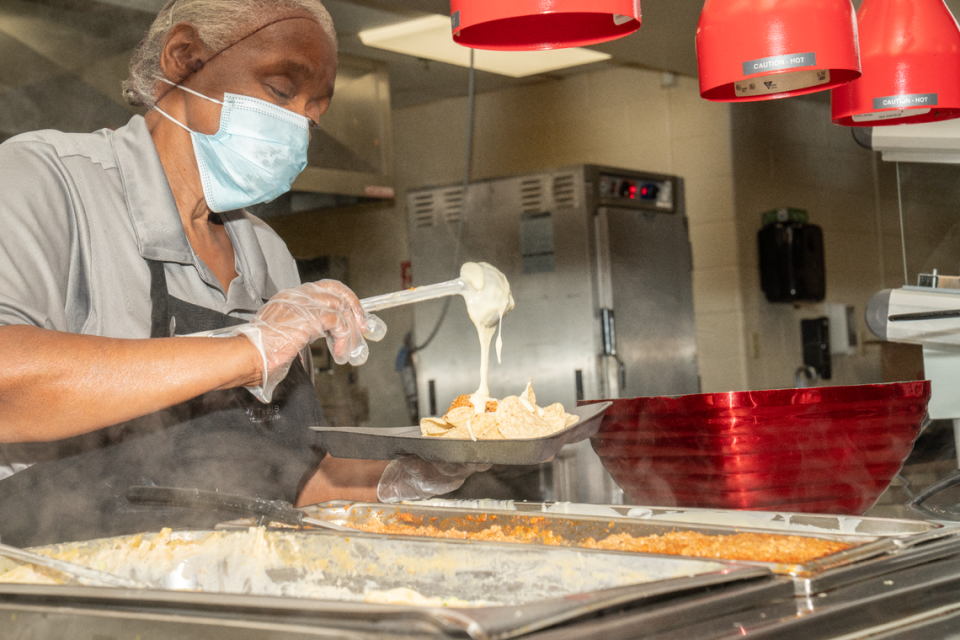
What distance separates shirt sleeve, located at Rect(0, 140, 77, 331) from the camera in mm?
1211

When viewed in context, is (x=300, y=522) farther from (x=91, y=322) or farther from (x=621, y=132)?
(x=621, y=132)

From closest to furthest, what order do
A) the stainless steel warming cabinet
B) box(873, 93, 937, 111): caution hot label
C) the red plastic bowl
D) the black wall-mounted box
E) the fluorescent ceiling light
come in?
the red plastic bowl
box(873, 93, 937, 111): caution hot label
the stainless steel warming cabinet
the fluorescent ceiling light
the black wall-mounted box

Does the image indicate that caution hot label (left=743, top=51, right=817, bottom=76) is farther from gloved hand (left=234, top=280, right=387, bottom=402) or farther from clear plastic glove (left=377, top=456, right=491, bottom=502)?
clear plastic glove (left=377, top=456, right=491, bottom=502)

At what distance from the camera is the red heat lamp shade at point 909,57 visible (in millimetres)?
1551

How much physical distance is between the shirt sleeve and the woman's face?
0.90ft

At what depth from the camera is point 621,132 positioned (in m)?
5.38

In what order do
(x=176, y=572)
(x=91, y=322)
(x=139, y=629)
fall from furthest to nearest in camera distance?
(x=91, y=322), (x=176, y=572), (x=139, y=629)

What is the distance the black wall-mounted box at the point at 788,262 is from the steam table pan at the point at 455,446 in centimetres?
412

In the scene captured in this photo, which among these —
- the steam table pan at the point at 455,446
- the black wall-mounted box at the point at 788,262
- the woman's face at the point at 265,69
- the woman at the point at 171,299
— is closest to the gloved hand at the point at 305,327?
the woman at the point at 171,299

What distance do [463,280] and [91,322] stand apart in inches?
24.0

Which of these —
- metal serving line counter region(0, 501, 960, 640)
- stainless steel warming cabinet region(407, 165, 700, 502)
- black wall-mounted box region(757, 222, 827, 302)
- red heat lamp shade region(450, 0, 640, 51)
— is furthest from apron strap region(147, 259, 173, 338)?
black wall-mounted box region(757, 222, 827, 302)

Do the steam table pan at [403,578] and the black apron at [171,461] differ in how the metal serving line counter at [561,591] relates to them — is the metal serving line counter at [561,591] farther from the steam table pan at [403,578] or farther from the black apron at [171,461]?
the black apron at [171,461]

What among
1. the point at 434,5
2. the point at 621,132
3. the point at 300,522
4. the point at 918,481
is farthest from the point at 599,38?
the point at 621,132

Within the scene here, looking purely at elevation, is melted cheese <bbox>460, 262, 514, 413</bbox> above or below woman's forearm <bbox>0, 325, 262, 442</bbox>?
above
